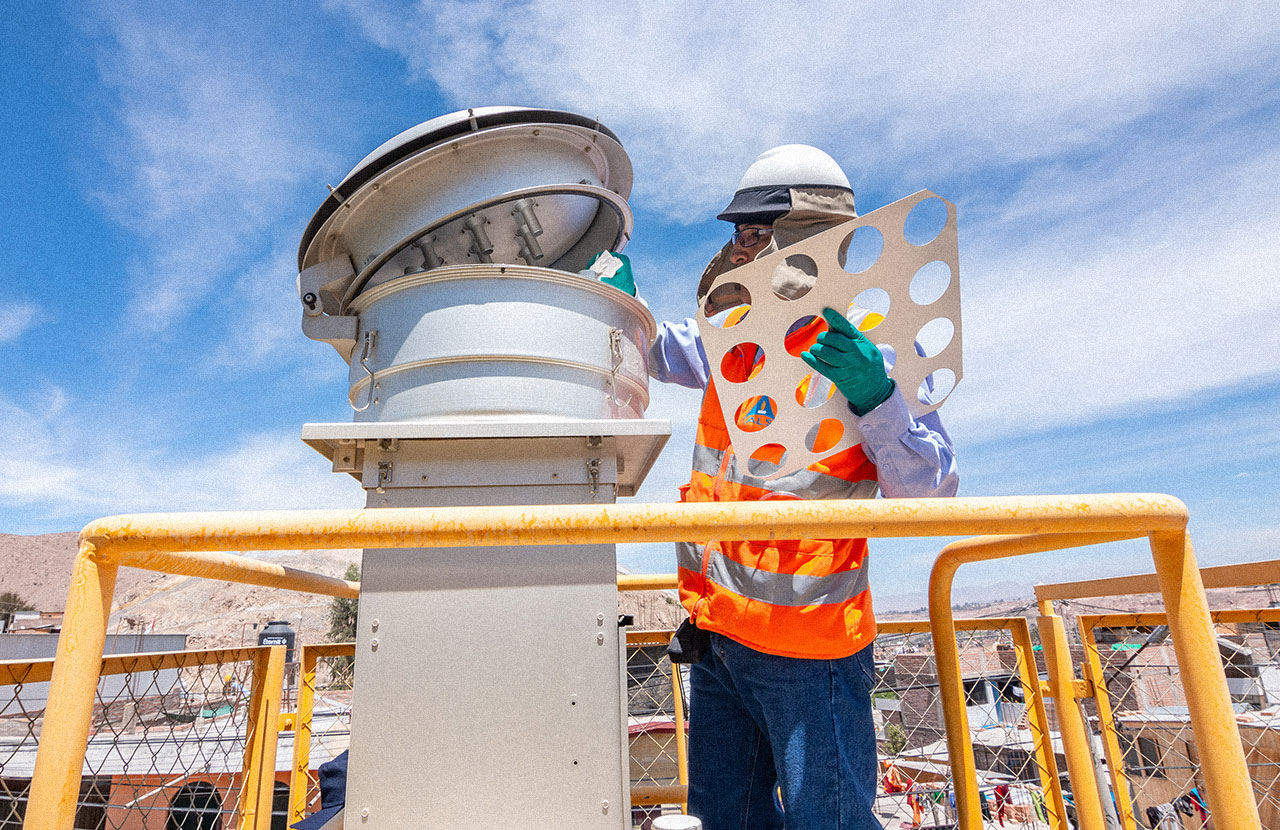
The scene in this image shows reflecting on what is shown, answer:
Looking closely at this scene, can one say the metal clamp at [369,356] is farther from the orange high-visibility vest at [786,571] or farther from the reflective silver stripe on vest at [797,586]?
the reflective silver stripe on vest at [797,586]

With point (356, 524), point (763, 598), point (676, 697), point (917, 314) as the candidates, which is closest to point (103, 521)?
point (356, 524)

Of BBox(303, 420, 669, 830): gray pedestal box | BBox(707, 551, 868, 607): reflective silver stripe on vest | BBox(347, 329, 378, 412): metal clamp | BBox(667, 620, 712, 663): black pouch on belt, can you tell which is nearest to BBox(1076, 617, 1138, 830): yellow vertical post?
BBox(707, 551, 868, 607): reflective silver stripe on vest

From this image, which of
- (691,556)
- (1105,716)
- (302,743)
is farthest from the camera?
(302,743)

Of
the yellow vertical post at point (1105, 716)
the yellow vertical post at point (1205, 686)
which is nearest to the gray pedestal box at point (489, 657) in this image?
the yellow vertical post at point (1205, 686)

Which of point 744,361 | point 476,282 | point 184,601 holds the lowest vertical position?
point 744,361

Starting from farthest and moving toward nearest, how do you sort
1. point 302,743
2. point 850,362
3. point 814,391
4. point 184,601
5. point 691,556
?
point 184,601, point 302,743, point 691,556, point 814,391, point 850,362

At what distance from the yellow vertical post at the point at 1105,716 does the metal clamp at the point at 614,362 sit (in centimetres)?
191

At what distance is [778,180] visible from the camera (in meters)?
A: 1.85

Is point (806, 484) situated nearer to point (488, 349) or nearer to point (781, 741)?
point (781, 741)

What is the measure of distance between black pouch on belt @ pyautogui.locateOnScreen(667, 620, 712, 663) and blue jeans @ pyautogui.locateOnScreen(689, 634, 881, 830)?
0.03 m

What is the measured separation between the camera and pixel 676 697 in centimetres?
286

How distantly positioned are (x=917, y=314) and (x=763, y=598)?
72cm

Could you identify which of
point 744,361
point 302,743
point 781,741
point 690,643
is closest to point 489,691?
point 690,643

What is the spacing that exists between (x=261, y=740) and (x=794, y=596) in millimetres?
1758
